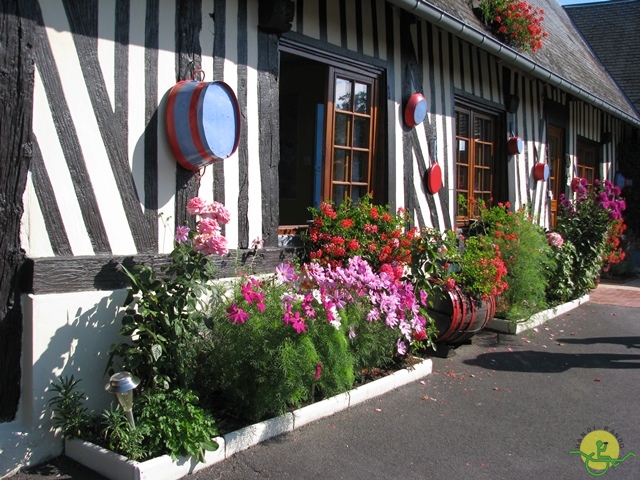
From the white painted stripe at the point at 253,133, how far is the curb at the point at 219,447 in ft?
4.49

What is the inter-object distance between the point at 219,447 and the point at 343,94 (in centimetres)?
359

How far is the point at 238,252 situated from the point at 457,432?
1.92 m

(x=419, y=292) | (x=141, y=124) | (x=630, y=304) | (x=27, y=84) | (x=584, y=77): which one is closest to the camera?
(x=27, y=84)

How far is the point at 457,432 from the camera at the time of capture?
395cm

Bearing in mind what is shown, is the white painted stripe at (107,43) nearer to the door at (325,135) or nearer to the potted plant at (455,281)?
the door at (325,135)

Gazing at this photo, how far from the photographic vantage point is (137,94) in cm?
381

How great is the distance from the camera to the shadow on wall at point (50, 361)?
10.6ft

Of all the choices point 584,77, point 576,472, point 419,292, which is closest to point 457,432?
point 576,472

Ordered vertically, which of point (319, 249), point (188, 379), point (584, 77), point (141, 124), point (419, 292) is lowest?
point (188, 379)

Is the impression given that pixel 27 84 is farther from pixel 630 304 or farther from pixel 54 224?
pixel 630 304

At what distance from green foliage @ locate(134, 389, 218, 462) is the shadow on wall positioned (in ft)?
1.20

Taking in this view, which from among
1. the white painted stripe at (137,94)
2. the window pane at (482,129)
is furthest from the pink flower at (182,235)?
the window pane at (482,129)

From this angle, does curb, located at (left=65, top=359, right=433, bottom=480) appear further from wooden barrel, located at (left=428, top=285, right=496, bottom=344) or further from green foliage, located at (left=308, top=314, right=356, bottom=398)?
wooden barrel, located at (left=428, top=285, right=496, bottom=344)

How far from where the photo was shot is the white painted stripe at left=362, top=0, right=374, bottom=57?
5.80 m
